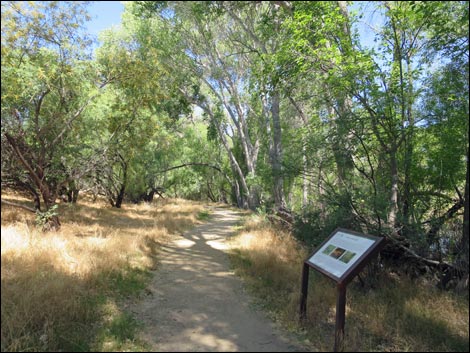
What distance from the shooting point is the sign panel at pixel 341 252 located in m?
3.83

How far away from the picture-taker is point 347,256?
4.04 m

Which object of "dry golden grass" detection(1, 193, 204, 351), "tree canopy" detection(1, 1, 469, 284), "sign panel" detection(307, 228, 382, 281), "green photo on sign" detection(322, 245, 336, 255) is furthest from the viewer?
"tree canopy" detection(1, 1, 469, 284)

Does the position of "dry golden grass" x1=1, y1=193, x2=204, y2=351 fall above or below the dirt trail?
above

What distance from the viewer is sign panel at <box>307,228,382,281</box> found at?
3834mm

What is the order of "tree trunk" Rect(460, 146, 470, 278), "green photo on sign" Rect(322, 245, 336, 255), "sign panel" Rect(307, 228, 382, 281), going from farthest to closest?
"green photo on sign" Rect(322, 245, 336, 255) < "tree trunk" Rect(460, 146, 470, 278) < "sign panel" Rect(307, 228, 382, 281)

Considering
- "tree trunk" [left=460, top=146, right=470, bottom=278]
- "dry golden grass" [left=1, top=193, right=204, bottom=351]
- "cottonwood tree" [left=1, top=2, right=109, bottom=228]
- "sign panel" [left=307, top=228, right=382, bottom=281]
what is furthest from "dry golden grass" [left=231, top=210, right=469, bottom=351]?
"cottonwood tree" [left=1, top=2, right=109, bottom=228]

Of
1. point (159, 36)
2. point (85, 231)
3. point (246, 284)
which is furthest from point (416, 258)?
point (159, 36)

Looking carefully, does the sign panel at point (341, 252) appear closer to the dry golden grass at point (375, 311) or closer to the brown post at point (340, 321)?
the brown post at point (340, 321)

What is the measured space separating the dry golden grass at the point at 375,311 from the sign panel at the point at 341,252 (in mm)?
799

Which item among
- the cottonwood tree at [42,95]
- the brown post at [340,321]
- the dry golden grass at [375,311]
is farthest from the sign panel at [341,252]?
the cottonwood tree at [42,95]

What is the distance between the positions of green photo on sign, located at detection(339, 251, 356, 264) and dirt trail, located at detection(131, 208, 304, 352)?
1191 mm

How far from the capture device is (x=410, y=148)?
245 inches

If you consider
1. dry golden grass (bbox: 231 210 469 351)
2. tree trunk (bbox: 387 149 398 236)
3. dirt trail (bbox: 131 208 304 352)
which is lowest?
dirt trail (bbox: 131 208 304 352)

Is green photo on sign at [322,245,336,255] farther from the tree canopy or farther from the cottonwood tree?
the cottonwood tree
